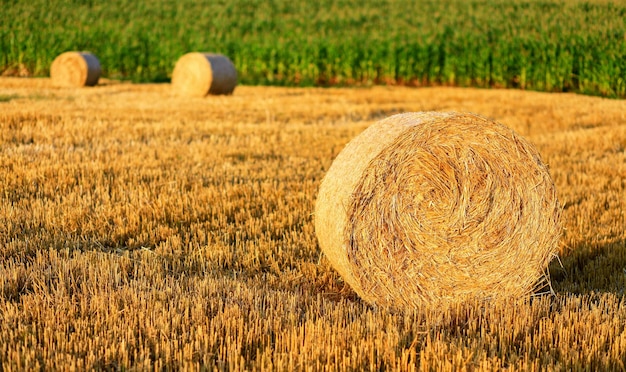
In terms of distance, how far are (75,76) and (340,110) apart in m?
9.10

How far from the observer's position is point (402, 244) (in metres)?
5.66

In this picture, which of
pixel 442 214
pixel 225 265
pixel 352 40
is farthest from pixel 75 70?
pixel 442 214

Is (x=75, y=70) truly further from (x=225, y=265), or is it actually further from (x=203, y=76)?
(x=225, y=265)

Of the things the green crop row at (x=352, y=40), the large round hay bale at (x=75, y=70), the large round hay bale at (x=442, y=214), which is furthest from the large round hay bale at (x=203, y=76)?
the large round hay bale at (x=442, y=214)

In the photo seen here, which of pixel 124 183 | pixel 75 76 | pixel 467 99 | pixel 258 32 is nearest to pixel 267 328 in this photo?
pixel 124 183

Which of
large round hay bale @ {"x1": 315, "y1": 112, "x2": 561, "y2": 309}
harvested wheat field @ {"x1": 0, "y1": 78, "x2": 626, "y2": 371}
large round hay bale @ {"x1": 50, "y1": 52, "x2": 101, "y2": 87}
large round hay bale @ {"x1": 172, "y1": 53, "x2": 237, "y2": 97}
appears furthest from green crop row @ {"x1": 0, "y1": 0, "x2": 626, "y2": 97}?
large round hay bale @ {"x1": 315, "y1": 112, "x2": 561, "y2": 309}

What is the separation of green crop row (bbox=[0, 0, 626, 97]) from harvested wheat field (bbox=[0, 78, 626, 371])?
397 inches

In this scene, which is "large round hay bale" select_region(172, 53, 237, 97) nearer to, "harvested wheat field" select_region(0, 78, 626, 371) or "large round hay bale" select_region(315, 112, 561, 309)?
"harvested wheat field" select_region(0, 78, 626, 371)

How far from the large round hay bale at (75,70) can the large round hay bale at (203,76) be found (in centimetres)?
343

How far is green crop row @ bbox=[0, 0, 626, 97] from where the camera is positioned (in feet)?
77.5

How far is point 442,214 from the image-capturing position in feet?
18.8

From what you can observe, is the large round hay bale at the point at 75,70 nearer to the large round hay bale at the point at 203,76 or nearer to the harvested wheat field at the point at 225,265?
the large round hay bale at the point at 203,76

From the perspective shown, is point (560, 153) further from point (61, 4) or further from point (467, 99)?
point (61, 4)

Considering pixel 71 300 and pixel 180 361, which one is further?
pixel 71 300
